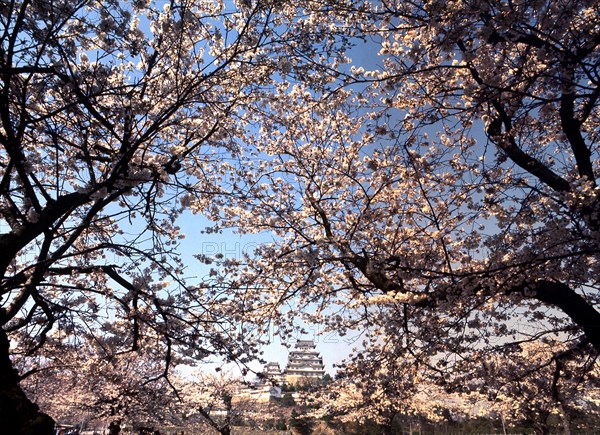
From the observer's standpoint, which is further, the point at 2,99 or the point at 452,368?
the point at 452,368

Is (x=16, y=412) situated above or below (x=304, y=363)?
below

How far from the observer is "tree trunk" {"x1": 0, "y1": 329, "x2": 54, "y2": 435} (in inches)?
148

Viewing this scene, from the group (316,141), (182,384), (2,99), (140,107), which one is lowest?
(182,384)

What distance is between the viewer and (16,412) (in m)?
3.83

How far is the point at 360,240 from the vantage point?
330 inches

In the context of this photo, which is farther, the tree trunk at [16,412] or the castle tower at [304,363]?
the castle tower at [304,363]

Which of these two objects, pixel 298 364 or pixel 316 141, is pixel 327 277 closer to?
pixel 316 141

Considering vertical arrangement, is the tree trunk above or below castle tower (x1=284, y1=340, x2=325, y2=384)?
below

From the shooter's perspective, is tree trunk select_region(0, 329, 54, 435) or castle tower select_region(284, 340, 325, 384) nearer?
tree trunk select_region(0, 329, 54, 435)

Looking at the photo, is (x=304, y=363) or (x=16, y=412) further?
(x=304, y=363)

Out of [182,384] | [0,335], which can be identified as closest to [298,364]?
[182,384]

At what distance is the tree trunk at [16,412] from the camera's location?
12.3 feet

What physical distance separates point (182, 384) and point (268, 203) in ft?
95.8

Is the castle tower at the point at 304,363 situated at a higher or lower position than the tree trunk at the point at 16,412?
higher
